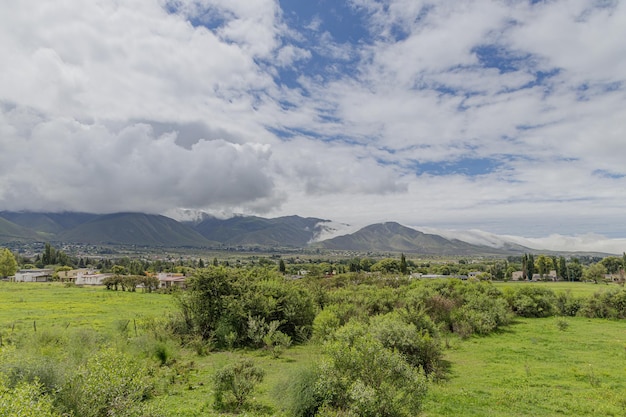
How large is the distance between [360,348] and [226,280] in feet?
69.3

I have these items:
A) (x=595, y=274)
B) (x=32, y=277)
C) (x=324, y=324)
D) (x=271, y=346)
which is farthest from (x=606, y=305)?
(x=32, y=277)

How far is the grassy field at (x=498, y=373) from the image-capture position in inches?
581

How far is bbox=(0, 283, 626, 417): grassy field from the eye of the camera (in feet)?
48.4

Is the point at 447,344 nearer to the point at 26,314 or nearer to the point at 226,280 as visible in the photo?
the point at 226,280

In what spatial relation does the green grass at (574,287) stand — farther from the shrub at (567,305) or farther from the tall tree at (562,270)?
the tall tree at (562,270)

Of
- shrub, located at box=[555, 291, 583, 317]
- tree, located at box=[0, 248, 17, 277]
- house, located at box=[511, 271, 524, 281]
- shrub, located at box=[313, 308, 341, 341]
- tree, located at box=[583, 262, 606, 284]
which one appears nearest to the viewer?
shrub, located at box=[313, 308, 341, 341]

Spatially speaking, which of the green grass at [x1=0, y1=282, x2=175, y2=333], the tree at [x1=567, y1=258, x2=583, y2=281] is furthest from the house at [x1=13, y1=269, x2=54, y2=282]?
the tree at [x1=567, y1=258, x2=583, y2=281]

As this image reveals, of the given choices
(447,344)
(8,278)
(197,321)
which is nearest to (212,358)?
(197,321)

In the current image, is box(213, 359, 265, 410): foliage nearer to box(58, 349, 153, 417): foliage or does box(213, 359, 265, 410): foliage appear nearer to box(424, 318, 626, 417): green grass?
box(58, 349, 153, 417): foliage

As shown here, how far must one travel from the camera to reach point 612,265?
13438 centimetres

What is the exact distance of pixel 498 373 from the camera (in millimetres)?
20531

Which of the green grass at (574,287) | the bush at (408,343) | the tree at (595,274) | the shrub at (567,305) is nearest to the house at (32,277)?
the bush at (408,343)

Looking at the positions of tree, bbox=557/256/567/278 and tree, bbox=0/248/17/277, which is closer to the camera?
tree, bbox=0/248/17/277

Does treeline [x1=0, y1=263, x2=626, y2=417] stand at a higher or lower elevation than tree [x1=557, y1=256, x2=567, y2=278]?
higher
